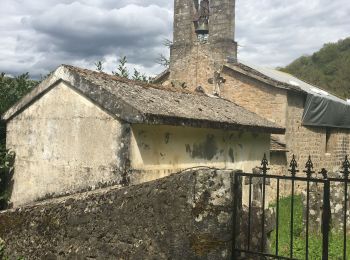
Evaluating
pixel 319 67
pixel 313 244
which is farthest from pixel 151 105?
pixel 319 67

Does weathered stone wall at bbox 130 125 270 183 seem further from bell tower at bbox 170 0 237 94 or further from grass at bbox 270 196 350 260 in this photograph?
bell tower at bbox 170 0 237 94

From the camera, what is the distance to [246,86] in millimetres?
16328

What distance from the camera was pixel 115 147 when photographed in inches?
301

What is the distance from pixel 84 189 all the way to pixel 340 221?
5.98 meters

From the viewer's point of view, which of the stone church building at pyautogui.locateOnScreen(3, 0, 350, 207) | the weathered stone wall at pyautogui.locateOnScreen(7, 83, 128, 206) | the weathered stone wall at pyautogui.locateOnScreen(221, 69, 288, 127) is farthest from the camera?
the weathered stone wall at pyautogui.locateOnScreen(221, 69, 288, 127)

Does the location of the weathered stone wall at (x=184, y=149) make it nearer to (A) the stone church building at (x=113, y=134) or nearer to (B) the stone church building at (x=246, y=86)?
(A) the stone church building at (x=113, y=134)

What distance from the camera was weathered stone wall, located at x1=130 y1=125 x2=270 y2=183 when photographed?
303 inches

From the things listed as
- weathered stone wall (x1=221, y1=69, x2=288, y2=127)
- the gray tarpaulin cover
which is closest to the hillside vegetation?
the gray tarpaulin cover

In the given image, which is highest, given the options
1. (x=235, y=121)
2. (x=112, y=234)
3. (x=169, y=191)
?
(x=235, y=121)

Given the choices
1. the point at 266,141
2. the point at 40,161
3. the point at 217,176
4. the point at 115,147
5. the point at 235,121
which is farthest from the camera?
the point at 266,141

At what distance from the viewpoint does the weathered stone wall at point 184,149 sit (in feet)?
25.3

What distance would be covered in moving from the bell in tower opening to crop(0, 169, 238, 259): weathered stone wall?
12.4 meters

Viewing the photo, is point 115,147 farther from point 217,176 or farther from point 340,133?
point 340,133

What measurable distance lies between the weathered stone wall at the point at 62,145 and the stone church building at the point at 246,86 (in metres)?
6.80
